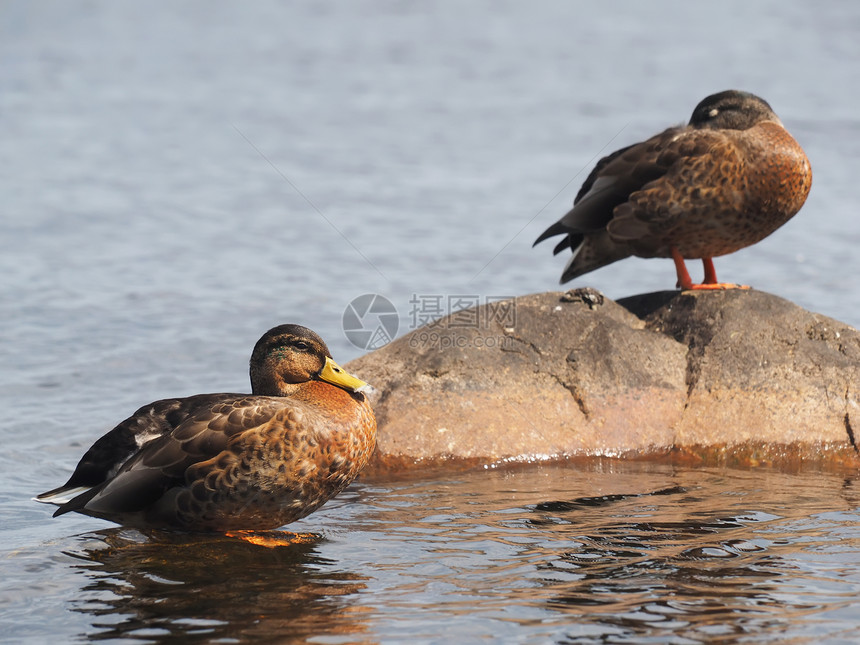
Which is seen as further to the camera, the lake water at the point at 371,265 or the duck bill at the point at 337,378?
the duck bill at the point at 337,378

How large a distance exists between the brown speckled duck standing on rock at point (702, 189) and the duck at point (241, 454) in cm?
282

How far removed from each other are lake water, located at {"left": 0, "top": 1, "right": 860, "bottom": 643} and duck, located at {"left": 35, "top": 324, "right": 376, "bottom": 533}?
284mm

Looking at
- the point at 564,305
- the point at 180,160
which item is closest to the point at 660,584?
the point at 564,305

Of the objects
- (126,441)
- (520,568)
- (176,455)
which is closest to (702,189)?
(520,568)

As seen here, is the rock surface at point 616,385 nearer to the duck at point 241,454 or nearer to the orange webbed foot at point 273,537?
the orange webbed foot at point 273,537

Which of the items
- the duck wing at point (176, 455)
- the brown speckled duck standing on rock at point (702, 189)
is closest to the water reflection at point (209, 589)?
the duck wing at point (176, 455)

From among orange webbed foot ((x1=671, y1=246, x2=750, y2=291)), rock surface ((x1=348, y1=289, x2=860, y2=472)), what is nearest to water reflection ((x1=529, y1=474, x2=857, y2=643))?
rock surface ((x1=348, y1=289, x2=860, y2=472))

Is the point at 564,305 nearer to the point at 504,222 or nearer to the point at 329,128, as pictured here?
the point at 504,222

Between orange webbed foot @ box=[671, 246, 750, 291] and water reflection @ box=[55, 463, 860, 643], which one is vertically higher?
orange webbed foot @ box=[671, 246, 750, 291]

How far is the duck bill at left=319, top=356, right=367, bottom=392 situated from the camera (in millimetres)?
6012

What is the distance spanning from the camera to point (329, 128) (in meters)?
17.6

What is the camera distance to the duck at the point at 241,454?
18.5ft

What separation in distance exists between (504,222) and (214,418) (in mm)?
8139

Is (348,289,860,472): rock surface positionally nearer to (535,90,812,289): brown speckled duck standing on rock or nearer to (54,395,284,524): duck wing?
(535,90,812,289): brown speckled duck standing on rock
